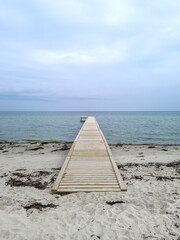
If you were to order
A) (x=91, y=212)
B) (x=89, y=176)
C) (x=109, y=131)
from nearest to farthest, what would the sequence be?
1. (x=91, y=212)
2. (x=89, y=176)
3. (x=109, y=131)

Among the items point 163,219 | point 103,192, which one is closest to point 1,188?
point 103,192

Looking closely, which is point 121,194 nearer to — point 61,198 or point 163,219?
point 163,219

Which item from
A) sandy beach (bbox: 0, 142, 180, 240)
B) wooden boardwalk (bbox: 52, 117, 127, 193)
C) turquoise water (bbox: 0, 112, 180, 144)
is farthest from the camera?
turquoise water (bbox: 0, 112, 180, 144)

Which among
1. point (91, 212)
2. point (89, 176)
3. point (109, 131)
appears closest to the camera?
point (91, 212)

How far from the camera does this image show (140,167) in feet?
25.0

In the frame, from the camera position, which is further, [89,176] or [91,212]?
[89,176]

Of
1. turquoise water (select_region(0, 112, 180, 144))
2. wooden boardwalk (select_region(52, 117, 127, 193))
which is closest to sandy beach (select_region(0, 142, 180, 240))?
wooden boardwalk (select_region(52, 117, 127, 193))

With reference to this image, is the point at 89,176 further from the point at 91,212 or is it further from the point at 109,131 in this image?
the point at 109,131

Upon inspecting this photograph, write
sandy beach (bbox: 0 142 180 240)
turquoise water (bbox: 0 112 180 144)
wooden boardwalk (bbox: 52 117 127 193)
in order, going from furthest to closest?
turquoise water (bbox: 0 112 180 144) < wooden boardwalk (bbox: 52 117 127 193) < sandy beach (bbox: 0 142 180 240)

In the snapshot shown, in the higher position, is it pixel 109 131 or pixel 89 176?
pixel 89 176

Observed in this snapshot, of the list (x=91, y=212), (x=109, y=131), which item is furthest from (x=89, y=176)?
(x=109, y=131)

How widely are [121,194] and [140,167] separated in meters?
3.45

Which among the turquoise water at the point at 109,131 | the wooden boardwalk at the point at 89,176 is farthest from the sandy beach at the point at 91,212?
the turquoise water at the point at 109,131

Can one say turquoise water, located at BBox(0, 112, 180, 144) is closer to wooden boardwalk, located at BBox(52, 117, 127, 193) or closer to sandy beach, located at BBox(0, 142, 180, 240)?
wooden boardwalk, located at BBox(52, 117, 127, 193)
